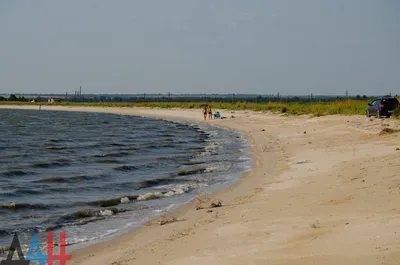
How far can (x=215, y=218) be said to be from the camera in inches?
421

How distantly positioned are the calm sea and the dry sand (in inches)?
42.4

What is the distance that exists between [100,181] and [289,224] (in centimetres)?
940

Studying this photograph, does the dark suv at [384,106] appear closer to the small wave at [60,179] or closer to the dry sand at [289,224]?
the dry sand at [289,224]

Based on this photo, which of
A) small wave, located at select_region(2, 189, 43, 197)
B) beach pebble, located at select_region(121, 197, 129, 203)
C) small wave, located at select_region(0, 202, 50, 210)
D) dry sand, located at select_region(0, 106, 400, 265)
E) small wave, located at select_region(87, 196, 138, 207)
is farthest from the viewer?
small wave, located at select_region(2, 189, 43, 197)

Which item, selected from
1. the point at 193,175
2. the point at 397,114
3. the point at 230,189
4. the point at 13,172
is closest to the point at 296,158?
the point at 193,175

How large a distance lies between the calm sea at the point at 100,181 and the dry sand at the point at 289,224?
3.54 ft

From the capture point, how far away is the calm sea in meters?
11.5

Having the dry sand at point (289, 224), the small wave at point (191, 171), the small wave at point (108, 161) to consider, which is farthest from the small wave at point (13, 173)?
the dry sand at point (289, 224)

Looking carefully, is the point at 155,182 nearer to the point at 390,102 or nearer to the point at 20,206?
the point at 20,206

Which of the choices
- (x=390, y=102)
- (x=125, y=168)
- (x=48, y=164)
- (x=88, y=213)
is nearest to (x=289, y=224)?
(x=88, y=213)

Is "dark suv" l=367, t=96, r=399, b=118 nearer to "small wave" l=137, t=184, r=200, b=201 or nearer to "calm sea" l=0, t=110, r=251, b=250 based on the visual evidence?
"calm sea" l=0, t=110, r=251, b=250

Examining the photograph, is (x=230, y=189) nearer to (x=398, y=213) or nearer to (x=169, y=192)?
(x=169, y=192)

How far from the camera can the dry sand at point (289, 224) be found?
716cm

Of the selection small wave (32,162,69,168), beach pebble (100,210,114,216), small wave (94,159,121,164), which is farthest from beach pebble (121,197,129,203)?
small wave (94,159,121,164)
